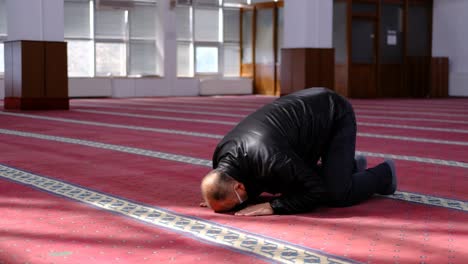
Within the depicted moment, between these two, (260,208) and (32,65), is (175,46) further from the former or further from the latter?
(260,208)

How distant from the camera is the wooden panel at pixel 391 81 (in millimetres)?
17672

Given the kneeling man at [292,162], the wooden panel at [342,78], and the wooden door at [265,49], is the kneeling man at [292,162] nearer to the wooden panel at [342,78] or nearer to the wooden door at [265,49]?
the wooden panel at [342,78]

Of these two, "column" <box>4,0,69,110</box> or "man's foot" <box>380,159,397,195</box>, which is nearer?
"man's foot" <box>380,159,397,195</box>

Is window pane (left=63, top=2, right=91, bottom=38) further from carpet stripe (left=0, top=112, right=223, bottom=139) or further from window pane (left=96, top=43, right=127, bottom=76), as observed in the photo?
carpet stripe (left=0, top=112, right=223, bottom=139)

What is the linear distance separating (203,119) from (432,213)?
6.46m

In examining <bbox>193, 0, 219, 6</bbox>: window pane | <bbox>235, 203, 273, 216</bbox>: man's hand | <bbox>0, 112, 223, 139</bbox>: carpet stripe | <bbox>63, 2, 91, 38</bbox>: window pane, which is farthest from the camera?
<bbox>193, 0, 219, 6</bbox>: window pane

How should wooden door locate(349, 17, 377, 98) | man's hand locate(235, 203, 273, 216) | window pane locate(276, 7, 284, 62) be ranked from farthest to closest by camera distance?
1. window pane locate(276, 7, 284, 62)
2. wooden door locate(349, 17, 377, 98)
3. man's hand locate(235, 203, 273, 216)

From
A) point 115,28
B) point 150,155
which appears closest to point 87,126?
point 150,155

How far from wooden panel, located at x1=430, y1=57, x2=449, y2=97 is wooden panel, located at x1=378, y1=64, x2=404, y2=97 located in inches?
27.7

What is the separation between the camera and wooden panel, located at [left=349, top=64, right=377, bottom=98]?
55.6ft

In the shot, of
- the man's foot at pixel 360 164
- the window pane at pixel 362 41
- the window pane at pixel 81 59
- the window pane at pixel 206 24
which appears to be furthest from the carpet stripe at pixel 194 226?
the window pane at pixel 206 24

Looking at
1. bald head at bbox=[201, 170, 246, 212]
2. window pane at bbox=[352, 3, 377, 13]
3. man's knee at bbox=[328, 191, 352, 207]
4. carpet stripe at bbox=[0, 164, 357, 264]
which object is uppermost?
window pane at bbox=[352, 3, 377, 13]

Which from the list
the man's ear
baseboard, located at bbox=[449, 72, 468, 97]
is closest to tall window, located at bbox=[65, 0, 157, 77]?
baseboard, located at bbox=[449, 72, 468, 97]

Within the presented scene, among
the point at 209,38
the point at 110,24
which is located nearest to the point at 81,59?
the point at 110,24
